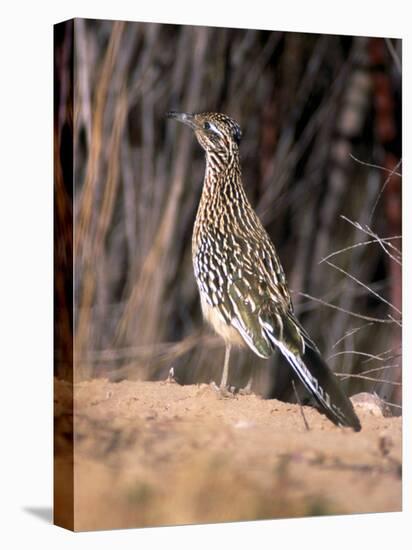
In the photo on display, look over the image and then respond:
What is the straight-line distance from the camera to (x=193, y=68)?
7641 millimetres

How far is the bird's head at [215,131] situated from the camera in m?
7.68

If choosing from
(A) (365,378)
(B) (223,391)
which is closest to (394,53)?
(A) (365,378)

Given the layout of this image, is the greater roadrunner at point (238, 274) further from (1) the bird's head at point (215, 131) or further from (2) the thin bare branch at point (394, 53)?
(2) the thin bare branch at point (394, 53)

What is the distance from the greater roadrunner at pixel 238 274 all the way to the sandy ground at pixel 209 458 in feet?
0.60

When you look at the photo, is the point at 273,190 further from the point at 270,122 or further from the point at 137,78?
the point at 137,78

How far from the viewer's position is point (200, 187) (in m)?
7.76

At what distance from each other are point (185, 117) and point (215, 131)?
195 mm

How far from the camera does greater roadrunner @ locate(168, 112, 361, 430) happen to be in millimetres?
7719

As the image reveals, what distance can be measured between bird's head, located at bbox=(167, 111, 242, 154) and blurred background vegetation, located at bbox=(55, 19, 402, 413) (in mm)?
43

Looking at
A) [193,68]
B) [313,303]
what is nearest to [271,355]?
[313,303]

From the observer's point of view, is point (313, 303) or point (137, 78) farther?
point (313, 303)

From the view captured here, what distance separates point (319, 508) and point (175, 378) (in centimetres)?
106

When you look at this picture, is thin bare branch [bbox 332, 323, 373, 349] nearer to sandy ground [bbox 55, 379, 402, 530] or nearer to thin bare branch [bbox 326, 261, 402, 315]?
thin bare branch [bbox 326, 261, 402, 315]

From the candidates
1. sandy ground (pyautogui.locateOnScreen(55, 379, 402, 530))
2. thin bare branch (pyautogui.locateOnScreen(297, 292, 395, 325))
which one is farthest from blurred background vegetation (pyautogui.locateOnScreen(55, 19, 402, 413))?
sandy ground (pyautogui.locateOnScreen(55, 379, 402, 530))
